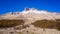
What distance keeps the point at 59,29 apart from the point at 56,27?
0.72 metres

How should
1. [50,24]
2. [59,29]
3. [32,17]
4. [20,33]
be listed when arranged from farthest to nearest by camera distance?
1. [32,17]
2. [50,24]
3. [59,29]
4. [20,33]

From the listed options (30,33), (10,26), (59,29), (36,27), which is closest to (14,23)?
(10,26)

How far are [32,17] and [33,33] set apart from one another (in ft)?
29.4

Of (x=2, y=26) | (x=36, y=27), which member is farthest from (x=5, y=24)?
(x=36, y=27)

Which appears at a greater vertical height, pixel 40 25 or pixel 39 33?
pixel 40 25

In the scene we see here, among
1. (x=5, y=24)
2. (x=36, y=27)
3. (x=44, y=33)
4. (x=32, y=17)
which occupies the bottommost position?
(x=44, y=33)

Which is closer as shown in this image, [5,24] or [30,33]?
[30,33]

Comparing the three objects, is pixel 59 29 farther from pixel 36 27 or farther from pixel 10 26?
pixel 10 26

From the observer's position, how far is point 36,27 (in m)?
21.0

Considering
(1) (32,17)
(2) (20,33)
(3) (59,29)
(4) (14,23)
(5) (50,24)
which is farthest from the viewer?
(1) (32,17)

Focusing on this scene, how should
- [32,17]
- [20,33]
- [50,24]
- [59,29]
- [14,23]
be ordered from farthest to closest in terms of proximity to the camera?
[32,17] → [14,23] → [50,24] → [59,29] → [20,33]

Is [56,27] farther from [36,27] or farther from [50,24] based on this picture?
[36,27]

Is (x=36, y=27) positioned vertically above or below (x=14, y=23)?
below

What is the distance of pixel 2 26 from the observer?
878 inches
